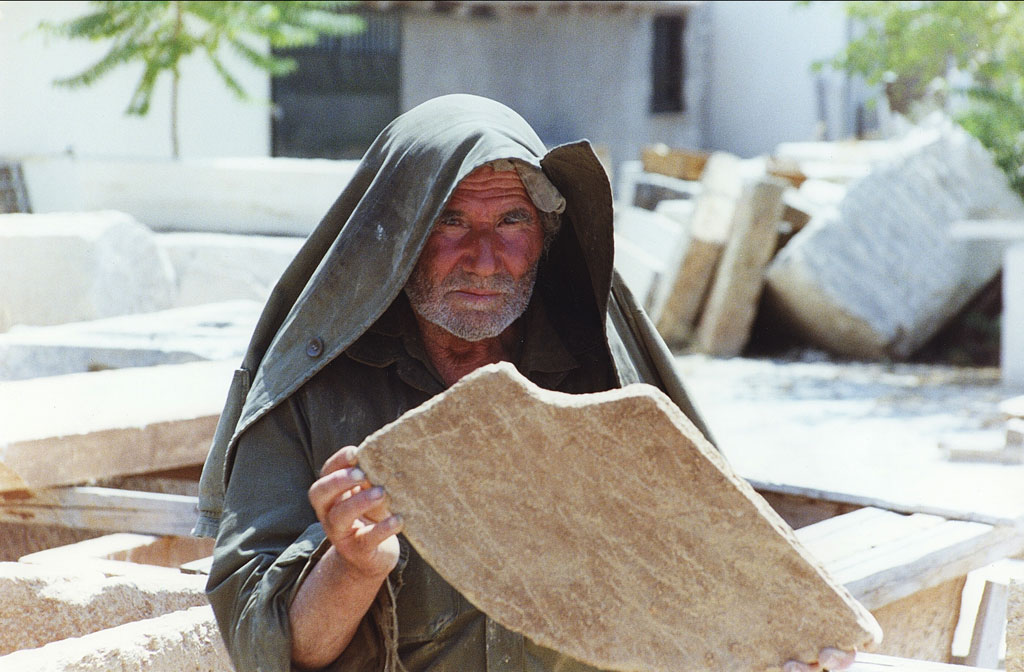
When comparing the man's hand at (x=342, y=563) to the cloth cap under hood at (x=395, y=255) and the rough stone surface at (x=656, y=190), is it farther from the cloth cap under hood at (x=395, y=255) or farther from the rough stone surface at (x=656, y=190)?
the rough stone surface at (x=656, y=190)

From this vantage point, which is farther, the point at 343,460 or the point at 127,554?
the point at 127,554

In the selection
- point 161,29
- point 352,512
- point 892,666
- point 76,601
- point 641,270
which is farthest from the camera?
point 641,270

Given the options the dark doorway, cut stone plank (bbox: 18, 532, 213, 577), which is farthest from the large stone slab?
the dark doorway

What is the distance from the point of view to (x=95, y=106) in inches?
403

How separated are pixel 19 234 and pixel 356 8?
1115cm

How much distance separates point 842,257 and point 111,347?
21.6ft

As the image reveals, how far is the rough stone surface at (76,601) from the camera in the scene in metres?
2.71

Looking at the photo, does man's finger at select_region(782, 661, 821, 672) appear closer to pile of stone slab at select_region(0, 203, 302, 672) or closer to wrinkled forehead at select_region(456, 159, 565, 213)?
wrinkled forehead at select_region(456, 159, 565, 213)

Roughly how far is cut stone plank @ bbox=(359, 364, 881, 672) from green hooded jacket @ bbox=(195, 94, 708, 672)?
0.93 ft

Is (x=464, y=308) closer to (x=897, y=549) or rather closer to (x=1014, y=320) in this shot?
(x=897, y=549)

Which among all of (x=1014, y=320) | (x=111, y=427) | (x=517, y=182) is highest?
(x=517, y=182)

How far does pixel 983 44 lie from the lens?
835 cm

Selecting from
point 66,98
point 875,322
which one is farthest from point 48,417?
point 875,322

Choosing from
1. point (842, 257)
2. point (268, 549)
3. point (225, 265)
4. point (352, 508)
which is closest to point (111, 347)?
point (225, 265)
